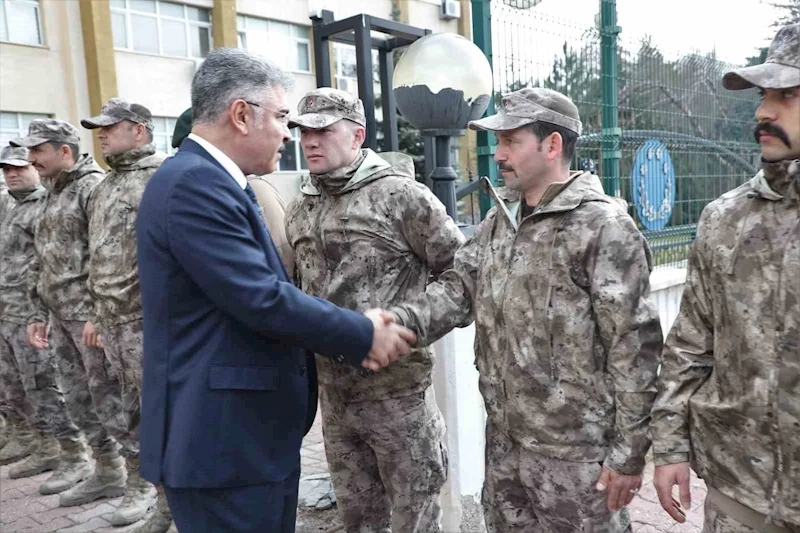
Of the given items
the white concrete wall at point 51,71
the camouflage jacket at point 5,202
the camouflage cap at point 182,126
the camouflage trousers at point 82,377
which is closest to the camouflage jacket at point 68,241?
the camouflage trousers at point 82,377

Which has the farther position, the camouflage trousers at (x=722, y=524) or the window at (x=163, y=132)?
the window at (x=163, y=132)

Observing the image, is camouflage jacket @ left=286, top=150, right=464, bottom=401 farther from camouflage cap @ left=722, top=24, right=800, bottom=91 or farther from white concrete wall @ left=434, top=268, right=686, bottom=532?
camouflage cap @ left=722, top=24, right=800, bottom=91

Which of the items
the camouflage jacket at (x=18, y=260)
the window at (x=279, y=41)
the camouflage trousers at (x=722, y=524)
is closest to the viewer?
the camouflage trousers at (x=722, y=524)

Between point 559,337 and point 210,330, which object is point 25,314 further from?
point 559,337

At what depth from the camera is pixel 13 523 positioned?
4188 millimetres

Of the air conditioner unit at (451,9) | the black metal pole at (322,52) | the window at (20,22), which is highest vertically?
the air conditioner unit at (451,9)

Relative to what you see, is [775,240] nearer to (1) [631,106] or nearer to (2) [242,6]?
(1) [631,106]

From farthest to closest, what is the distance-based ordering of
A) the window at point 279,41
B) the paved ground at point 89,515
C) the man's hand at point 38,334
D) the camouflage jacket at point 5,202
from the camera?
the window at point 279,41 < the camouflage jacket at point 5,202 < the man's hand at point 38,334 < the paved ground at point 89,515

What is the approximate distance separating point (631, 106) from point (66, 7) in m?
Result: 15.9

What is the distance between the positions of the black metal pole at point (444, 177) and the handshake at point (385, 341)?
142 centimetres

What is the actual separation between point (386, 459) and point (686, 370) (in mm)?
1394

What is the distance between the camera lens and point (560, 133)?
89.4 inches

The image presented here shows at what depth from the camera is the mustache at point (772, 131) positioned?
65.2 inches

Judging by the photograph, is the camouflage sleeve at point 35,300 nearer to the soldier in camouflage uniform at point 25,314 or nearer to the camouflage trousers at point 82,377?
the soldier in camouflage uniform at point 25,314
